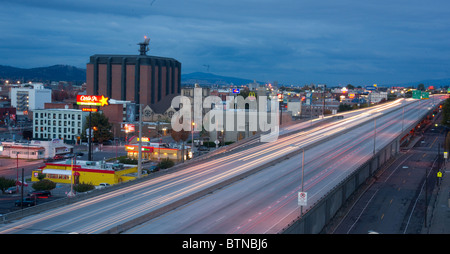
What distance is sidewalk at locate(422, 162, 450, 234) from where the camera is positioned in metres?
25.7

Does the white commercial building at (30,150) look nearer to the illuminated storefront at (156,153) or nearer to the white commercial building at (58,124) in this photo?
the illuminated storefront at (156,153)

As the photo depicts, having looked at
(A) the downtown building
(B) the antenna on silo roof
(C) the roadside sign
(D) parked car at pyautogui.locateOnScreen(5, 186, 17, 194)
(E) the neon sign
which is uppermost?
(B) the antenna on silo roof

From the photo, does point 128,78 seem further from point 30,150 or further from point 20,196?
point 20,196

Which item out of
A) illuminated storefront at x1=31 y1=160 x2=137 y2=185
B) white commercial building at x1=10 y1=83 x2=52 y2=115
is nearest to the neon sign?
illuminated storefront at x1=31 y1=160 x2=137 y2=185

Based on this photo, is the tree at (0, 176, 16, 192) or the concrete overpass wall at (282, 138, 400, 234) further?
the tree at (0, 176, 16, 192)

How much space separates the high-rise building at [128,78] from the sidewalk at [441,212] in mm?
63816

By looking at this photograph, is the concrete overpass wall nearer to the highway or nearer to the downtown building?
→ the highway

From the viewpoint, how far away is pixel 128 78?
92625 mm

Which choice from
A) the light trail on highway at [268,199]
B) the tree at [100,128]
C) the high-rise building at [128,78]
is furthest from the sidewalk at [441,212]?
the high-rise building at [128,78]

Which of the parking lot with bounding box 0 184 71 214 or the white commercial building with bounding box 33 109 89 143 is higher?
the white commercial building with bounding box 33 109 89 143

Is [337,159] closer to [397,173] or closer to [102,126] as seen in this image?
[397,173]

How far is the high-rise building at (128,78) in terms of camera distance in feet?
301

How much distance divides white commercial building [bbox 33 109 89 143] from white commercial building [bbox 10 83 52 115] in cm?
4263
